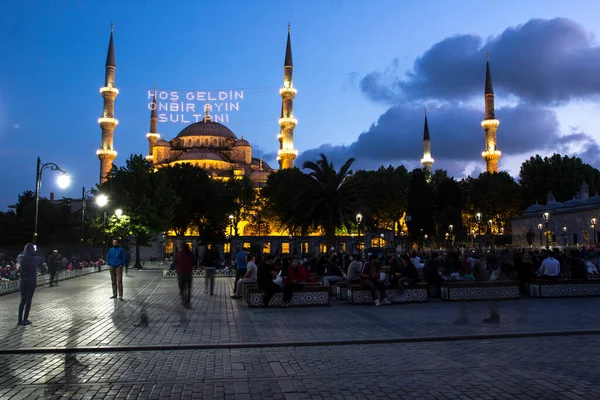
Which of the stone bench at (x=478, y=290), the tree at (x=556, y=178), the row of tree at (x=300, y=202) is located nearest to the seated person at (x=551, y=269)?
the stone bench at (x=478, y=290)

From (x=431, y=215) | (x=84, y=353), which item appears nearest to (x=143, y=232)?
(x=84, y=353)

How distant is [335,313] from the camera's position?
12.1 meters

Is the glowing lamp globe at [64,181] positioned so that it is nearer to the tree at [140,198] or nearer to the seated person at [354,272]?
the seated person at [354,272]

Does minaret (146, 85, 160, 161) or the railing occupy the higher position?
minaret (146, 85, 160, 161)

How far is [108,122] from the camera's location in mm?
71250

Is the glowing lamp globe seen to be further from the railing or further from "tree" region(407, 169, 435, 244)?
"tree" region(407, 169, 435, 244)

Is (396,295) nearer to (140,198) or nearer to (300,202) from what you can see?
(300,202)

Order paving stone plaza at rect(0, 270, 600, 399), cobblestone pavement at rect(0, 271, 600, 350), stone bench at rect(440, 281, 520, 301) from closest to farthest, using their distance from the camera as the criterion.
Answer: paving stone plaza at rect(0, 270, 600, 399), cobblestone pavement at rect(0, 271, 600, 350), stone bench at rect(440, 281, 520, 301)

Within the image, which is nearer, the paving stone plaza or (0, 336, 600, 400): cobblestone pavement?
(0, 336, 600, 400): cobblestone pavement

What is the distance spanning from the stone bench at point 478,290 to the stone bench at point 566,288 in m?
0.91

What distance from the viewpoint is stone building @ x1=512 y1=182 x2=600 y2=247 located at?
159 feet

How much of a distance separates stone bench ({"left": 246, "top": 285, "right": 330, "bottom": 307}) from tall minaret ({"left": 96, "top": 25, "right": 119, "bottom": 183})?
61.7 meters

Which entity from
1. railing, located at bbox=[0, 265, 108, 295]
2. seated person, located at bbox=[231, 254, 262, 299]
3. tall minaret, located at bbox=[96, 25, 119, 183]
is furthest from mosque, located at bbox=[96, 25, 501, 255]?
seated person, located at bbox=[231, 254, 262, 299]

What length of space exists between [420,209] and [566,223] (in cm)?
1660
